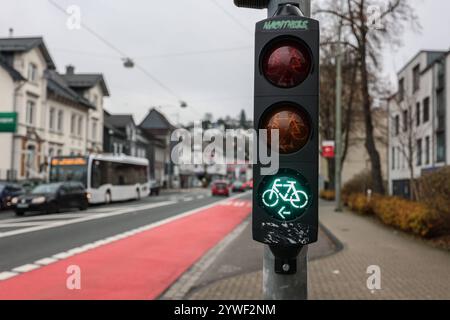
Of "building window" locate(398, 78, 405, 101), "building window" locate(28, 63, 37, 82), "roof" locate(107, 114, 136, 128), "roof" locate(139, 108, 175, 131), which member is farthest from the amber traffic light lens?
"roof" locate(139, 108, 175, 131)

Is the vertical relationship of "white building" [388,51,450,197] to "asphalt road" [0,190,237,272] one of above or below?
above

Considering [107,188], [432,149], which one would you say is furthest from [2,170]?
[432,149]

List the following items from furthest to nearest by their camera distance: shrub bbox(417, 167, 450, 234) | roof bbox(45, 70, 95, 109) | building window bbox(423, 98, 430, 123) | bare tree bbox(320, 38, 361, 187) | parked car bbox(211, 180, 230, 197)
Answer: parked car bbox(211, 180, 230, 197), roof bbox(45, 70, 95, 109), building window bbox(423, 98, 430, 123), bare tree bbox(320, 38, 361, 187), shrub bbox(417, 167, 450, 234)

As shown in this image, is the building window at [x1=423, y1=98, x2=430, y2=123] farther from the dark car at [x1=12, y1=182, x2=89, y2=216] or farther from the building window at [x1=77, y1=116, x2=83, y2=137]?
the building window at [x1=77, y1=116, x2=83, y2=137]

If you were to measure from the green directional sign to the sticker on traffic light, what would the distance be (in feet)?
84.3

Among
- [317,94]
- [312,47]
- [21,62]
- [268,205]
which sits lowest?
[268,205]

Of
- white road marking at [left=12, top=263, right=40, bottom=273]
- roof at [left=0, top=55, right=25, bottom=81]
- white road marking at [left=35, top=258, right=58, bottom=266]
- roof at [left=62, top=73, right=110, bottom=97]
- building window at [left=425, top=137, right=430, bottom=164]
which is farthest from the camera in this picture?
roof at [left=62, top=73, right=110, bottom=97]

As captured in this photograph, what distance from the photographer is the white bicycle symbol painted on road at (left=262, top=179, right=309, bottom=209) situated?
78.8 inches

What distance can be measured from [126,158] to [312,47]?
31.9 metres

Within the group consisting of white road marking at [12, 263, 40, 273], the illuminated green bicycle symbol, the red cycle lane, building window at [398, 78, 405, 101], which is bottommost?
the red cycle lane

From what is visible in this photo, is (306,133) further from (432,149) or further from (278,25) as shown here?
(432,149)

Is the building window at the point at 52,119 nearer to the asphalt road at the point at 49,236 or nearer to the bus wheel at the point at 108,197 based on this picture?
the bus wheel at the point at 108,197

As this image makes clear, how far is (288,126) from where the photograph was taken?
2.05 meters

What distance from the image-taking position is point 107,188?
29.5m
